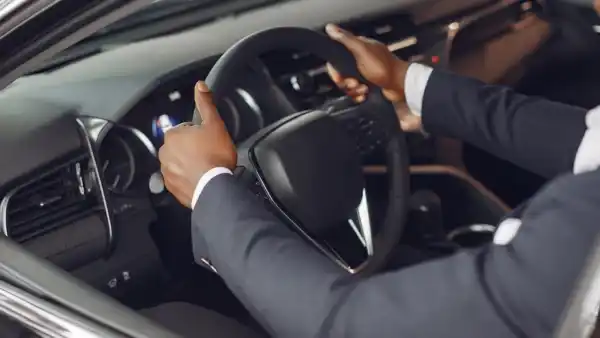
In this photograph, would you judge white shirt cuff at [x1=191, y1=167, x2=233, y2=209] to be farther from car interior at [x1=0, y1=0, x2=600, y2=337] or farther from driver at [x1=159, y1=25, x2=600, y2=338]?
car interior at [x1=0, y1=0, x2=600, y2=337]

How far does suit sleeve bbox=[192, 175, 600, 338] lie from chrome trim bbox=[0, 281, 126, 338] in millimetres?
180

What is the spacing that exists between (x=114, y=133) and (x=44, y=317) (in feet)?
1.44

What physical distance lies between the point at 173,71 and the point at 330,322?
668 mm

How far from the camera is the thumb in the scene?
107cm

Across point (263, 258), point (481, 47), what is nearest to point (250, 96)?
point (263, 258)

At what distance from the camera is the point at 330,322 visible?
0.89 m

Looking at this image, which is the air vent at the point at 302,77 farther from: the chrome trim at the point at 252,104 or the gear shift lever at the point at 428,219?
the gear shift lever at the point at 428,219

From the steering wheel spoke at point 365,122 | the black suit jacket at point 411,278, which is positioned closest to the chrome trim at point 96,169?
the black suit jacket at point 411,278

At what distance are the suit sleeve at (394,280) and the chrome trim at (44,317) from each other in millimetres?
180

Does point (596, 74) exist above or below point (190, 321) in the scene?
below

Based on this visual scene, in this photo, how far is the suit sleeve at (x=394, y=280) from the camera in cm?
78

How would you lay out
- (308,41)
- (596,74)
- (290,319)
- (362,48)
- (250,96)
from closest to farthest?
(290,319) → (308,41) → (362,48) → (250,96) → (596,74)

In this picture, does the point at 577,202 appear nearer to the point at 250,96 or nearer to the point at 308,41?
the point at 308,41

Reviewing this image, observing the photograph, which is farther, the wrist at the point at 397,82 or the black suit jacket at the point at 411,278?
the wrist at the point at 397,82
